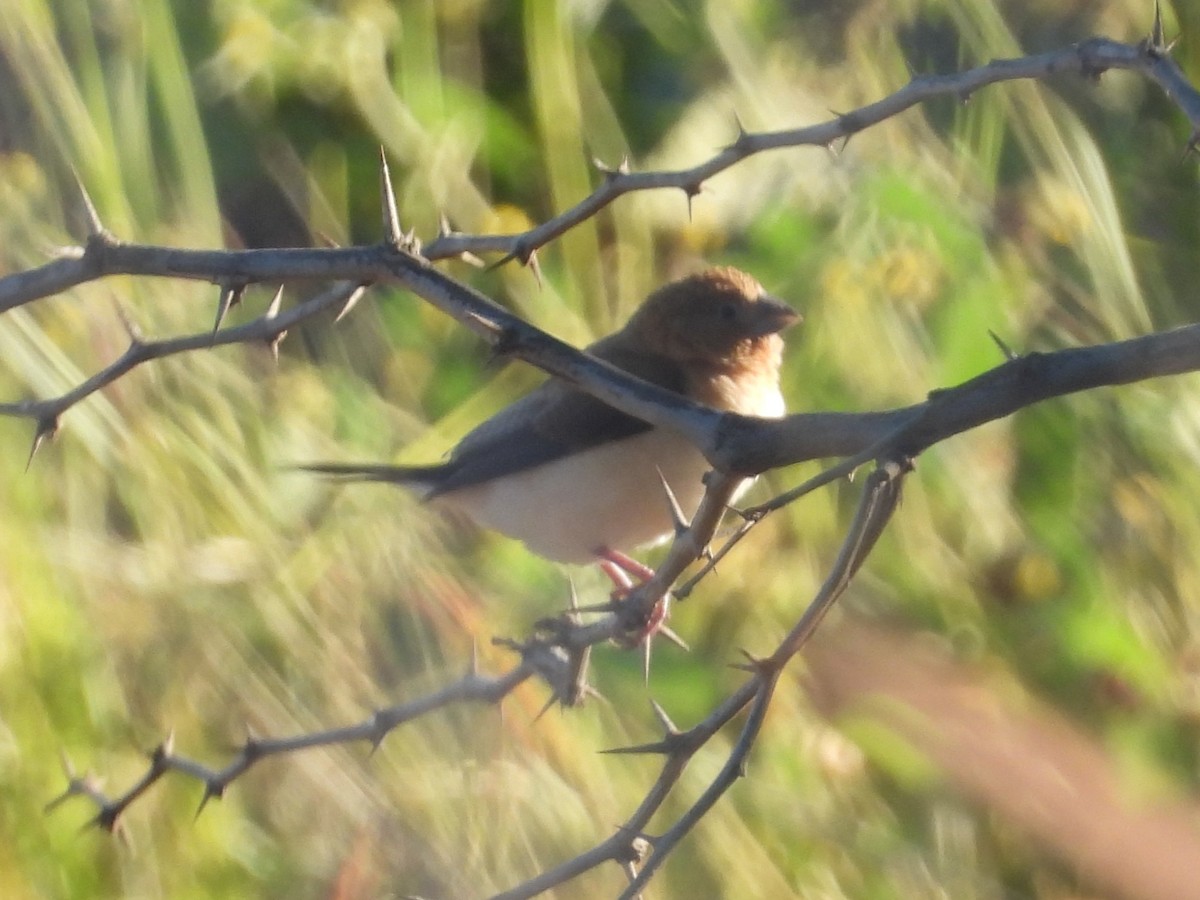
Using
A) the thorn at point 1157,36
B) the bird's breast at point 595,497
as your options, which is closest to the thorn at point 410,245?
the thorn at point 1157,36

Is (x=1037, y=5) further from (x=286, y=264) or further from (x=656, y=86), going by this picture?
(x=286, y=264)

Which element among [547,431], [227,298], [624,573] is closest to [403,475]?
[547,431]

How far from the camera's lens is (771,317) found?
4125 mm

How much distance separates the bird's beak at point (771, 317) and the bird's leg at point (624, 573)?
27.3 inches

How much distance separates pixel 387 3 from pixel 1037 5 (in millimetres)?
2259

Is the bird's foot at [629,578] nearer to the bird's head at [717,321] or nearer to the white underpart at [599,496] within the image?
the white underpart at [599,496]

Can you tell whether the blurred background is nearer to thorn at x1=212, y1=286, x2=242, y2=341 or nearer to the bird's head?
the bird's head

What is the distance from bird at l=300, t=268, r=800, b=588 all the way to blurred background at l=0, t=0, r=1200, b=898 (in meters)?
0.41

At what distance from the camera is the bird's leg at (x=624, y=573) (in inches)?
136

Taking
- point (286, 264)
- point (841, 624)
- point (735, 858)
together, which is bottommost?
point (735, 858)

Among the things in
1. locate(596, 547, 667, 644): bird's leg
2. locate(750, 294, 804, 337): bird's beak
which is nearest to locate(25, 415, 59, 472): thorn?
locate(596, 547, 667, 644): bird's leg

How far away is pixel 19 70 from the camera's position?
450 cm

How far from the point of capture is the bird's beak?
4.11m

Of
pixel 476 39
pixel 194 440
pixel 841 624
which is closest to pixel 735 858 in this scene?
pixel 841 624
